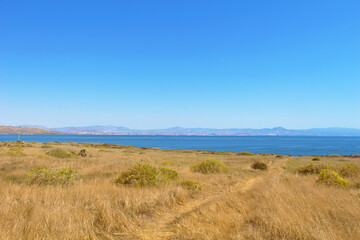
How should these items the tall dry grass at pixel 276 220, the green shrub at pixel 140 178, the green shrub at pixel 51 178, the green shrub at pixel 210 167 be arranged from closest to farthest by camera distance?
the tall dry grass at pixel 276 220 < the green shrub at pixel 51 178 < the green shrub at pixel 140 178 < the green shrub at pixel 210 167

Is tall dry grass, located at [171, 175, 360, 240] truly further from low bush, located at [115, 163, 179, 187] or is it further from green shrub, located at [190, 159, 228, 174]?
green shrub, located at [190, 159, 228, 174]

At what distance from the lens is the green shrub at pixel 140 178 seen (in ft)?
39.0

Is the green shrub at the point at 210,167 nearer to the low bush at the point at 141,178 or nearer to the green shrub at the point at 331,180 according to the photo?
the low bush at the point at 141,178

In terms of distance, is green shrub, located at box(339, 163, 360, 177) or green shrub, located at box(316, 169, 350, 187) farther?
green shrub, located at box(339, 163, 360, 177)

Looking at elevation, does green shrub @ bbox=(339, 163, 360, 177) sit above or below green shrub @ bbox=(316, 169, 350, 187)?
below

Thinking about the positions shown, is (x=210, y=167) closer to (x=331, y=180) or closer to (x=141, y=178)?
(x=331, y=180)

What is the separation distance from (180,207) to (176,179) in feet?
19.4

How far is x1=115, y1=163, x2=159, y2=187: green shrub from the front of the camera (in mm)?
11875

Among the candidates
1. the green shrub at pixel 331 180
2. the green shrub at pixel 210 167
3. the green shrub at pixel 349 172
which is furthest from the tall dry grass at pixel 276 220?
the green shrub at pixel 210 167

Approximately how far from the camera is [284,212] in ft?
22.2

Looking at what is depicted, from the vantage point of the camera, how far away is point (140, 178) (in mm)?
12094

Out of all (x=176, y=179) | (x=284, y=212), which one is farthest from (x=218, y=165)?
(x=284, y=212)

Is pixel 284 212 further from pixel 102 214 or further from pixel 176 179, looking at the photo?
pixel 176 179

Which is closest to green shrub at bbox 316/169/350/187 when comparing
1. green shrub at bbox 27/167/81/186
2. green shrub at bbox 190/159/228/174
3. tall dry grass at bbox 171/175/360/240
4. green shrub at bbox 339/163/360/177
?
tall dry grass at bbox 171/175/360/240
